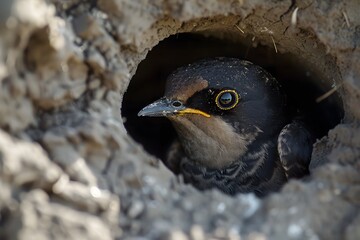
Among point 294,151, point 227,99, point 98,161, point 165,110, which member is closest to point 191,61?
point 227,99

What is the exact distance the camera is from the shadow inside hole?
192 inches

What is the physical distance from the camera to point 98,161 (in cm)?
299

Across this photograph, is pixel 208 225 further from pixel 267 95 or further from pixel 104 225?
pixel 267 95

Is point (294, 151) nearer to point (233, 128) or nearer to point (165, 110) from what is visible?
point (233, 128)

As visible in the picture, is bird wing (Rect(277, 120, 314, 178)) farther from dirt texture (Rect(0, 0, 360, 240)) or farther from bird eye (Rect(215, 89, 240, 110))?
dirt texture (Rect(0, 0, 360, 240))

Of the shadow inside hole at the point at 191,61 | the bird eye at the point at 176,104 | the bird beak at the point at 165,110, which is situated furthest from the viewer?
the shadow inside hole at the point at 191,61

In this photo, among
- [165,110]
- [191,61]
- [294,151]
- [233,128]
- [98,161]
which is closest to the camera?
[98,161]

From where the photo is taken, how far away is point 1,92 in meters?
2.67

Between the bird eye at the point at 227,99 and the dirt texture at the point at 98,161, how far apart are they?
0.86 meters

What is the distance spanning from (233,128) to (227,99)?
0.73 ft

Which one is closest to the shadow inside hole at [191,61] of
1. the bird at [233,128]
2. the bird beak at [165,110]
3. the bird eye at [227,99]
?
the bird at [233,128]

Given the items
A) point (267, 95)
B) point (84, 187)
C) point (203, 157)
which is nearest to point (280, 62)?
point (267, 95)

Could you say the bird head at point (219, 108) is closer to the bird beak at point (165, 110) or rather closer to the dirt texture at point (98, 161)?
the bird beak at point (165, 110)

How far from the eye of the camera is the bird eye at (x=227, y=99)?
166 inches
